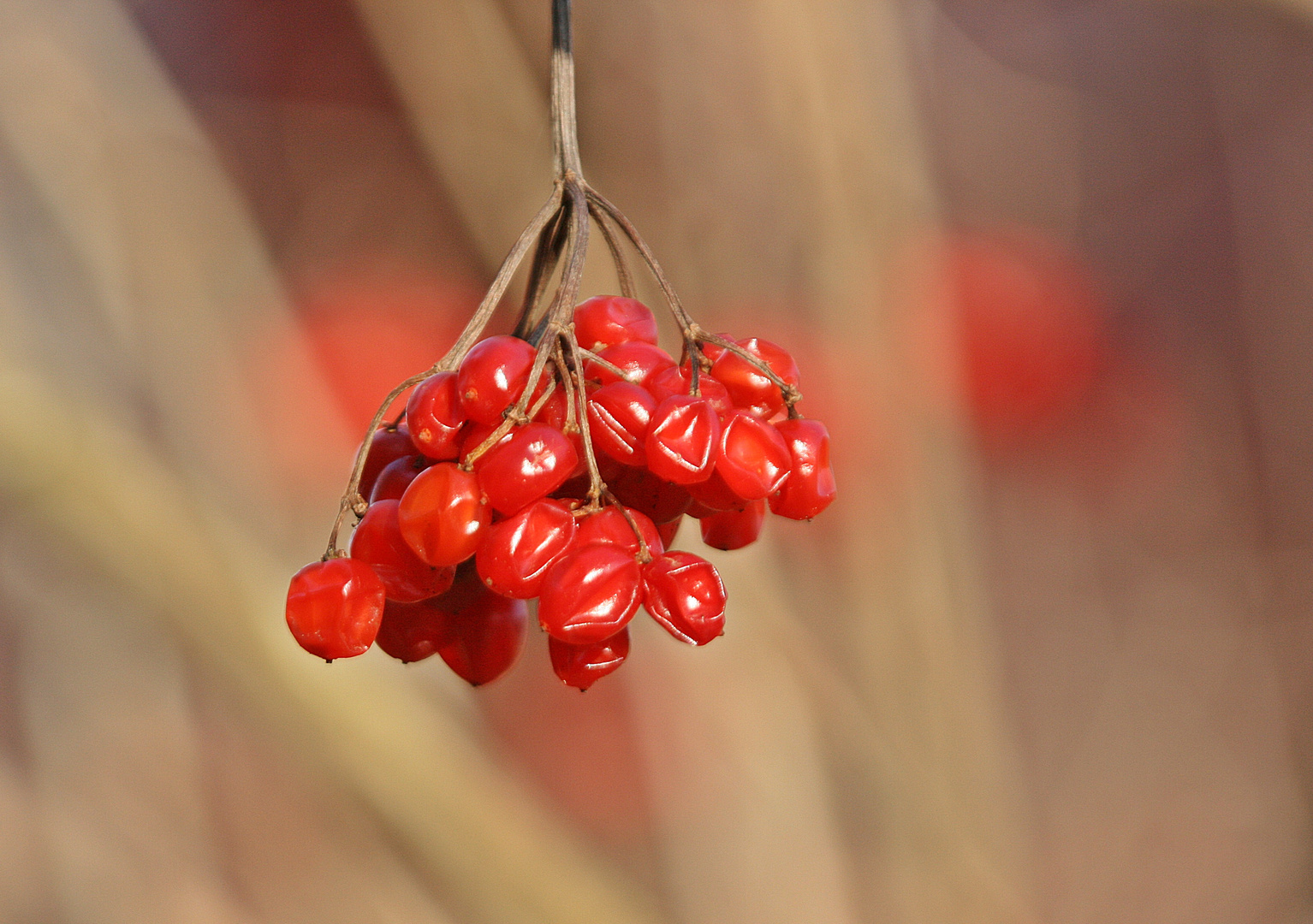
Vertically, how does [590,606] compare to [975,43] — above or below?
below

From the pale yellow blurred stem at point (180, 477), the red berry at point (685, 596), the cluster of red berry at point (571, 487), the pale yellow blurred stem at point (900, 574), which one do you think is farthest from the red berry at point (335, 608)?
the pale yellow blurred stem at point (900, 574)

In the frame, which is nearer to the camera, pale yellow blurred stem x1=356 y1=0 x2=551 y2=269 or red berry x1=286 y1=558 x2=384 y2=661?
red berry x1=286 y1=558 x2=384 y2=661

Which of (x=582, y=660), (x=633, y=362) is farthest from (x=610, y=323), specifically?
(x=582, y=660)

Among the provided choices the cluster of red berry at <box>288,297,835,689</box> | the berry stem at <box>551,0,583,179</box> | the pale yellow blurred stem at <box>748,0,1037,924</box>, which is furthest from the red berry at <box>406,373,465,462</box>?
the pale yellow blurred stem at <box>748,0,1037,924</box>

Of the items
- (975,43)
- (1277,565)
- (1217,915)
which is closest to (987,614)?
(1277,565)

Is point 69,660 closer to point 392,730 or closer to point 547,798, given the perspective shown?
point 392,730

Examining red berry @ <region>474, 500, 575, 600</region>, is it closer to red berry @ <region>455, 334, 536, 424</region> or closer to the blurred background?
red berry @ <region>455, 334, 536, 424</region>
